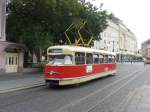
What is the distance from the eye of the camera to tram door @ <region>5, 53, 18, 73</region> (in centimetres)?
2928

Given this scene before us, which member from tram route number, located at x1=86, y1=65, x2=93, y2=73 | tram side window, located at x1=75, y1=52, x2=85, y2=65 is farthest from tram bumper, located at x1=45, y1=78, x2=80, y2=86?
tram route number, located at x1=86, y1=65, x2=93, y2=73

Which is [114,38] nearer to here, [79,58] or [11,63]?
[11,63]

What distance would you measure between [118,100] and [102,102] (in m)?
0.98

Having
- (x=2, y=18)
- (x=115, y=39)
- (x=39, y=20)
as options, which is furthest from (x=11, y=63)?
(x=115, y=39)

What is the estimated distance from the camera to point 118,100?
44.7 ft

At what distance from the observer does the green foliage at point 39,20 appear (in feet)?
95.3

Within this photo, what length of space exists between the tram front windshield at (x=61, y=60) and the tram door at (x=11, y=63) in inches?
445

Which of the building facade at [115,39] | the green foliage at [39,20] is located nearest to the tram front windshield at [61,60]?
the green foliage at [39,20]

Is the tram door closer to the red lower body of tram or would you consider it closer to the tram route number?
the tram route number

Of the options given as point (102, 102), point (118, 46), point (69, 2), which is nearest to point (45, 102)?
point (102, 102)

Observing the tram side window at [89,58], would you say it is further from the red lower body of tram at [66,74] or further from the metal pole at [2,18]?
the metal pole at [2,18]

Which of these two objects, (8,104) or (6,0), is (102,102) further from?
(6,0)

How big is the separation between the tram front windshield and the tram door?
11.3 m

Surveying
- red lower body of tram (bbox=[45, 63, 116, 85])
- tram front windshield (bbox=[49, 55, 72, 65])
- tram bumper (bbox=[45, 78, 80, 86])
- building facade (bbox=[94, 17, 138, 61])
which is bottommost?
tram bumper (bbox=[45, 78, 80, 86])
